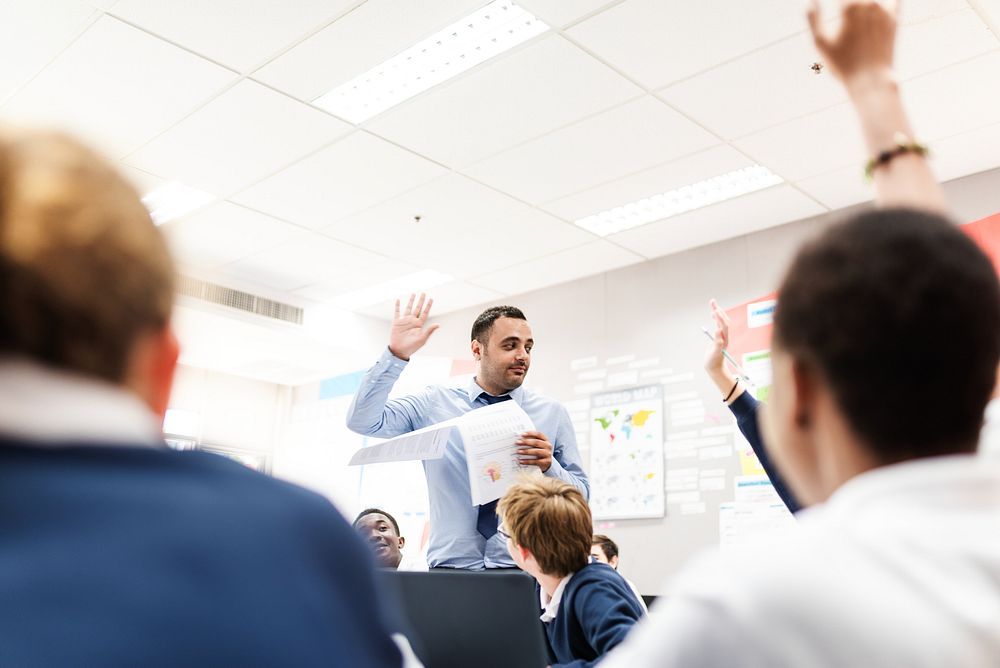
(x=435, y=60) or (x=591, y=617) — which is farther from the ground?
(x=435, y=60)

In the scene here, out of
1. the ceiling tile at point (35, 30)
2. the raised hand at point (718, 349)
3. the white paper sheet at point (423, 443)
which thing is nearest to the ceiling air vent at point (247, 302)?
the ceiling tile at point (35, 30)

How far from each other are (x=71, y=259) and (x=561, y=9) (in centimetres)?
283

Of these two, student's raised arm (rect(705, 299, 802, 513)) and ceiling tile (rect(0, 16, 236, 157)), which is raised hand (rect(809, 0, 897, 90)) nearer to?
student's raised arm (rect(705, 299, 802, 513))

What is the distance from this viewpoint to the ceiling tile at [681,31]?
2975 mm

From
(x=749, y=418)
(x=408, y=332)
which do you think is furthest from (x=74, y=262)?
(x=408, y=332)

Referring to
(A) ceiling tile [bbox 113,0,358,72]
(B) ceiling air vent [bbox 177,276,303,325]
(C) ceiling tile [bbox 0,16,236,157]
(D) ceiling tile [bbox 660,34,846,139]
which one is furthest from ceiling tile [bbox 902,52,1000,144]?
(B) ceiling air vent [bbox 177,276,303,325]

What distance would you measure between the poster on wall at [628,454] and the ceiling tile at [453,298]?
1.15 m

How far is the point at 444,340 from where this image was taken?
20.3 ft

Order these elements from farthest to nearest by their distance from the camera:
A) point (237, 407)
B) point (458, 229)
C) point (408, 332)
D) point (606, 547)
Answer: point (237, 407), point (458, 229), point (606, 547), point (408, 332)

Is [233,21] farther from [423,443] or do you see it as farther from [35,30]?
[423,443]

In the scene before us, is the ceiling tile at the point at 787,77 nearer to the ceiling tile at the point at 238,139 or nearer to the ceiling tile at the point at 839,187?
the ceiling tile at the point at 839,187

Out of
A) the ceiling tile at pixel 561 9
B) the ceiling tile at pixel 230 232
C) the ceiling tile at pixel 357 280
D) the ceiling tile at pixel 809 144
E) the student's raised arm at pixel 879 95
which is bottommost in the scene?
the student's raised arm at pixel 879 95

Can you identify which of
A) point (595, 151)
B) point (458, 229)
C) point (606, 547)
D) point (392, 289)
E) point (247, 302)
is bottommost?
point (606, 547)

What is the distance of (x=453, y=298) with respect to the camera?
5.87 metres
